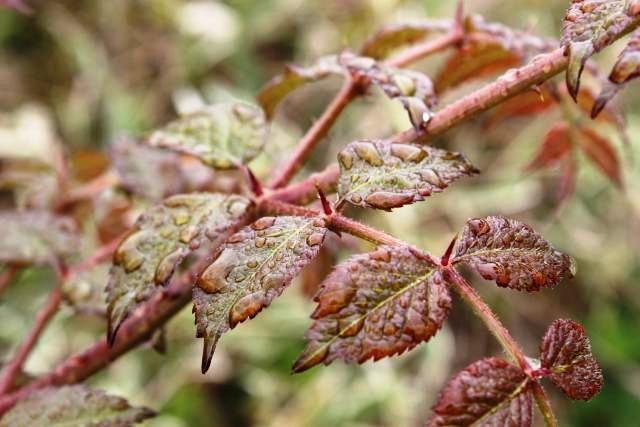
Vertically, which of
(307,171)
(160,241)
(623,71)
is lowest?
(307,171)

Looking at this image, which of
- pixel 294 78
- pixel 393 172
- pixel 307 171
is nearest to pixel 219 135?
pixel 294 78

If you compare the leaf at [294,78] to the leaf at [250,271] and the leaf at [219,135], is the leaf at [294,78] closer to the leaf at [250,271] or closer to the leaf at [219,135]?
the leaf at [219,135]

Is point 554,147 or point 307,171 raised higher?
point 554,147

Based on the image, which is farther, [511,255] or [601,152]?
[601,152]

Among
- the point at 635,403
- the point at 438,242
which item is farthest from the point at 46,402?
the point at 635,403

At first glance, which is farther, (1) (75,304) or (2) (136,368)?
(2) (136,368)

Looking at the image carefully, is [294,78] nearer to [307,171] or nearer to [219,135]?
[219,135]

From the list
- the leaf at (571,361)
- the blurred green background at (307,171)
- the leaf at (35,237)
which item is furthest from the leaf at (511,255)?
the blurred green background at (307,171)

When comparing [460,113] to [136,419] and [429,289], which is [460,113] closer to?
[429,289]
